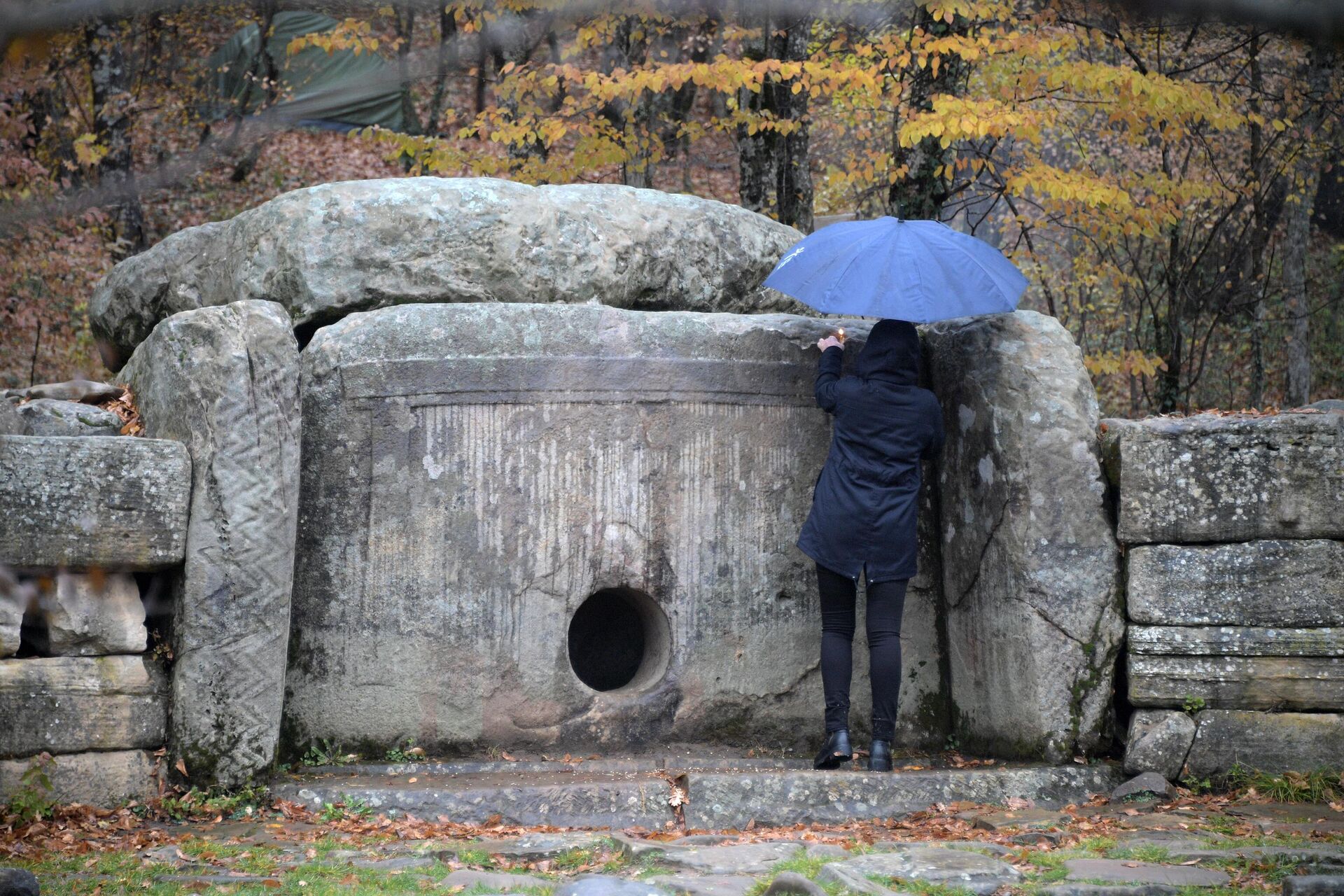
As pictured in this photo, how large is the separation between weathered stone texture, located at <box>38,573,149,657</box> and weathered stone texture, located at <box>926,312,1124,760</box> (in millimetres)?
3132

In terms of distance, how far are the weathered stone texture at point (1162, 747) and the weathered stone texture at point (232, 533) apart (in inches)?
123

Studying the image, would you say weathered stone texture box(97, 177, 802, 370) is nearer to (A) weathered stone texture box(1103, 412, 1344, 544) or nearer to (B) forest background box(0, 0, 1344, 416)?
(B) forest background box(0, 0, 1344, 416)

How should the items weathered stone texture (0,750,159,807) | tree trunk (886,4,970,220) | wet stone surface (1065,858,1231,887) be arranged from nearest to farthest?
wet stone surface (1065,858,1231,887) < weathered stone texture (0,750,159,807) < tree trunk (886,4,970,220)

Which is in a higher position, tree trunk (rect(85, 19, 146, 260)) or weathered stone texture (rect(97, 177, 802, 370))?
tree trunk (rect(85, 19, 146, 260))

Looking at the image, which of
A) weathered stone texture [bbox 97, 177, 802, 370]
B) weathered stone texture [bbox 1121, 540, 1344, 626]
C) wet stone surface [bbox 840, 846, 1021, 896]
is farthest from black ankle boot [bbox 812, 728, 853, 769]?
weathered stone texture [bbox 97, 177, 802, 370]

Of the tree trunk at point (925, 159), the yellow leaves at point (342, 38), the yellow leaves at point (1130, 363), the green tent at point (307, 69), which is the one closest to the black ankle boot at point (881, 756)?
the tree trunk at point (925, 159)

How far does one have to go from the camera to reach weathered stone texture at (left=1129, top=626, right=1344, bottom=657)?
4887 millimetres

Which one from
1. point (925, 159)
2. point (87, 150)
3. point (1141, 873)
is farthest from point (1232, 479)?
point (87, 150)

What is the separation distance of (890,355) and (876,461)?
0.41 meters

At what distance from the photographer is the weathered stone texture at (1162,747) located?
4.91m

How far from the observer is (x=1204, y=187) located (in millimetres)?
8031

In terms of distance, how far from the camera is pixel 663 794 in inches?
183

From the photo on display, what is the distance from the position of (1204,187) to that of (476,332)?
506cm

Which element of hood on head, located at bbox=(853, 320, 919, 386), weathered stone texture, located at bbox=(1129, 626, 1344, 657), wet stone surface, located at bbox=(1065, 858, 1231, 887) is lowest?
wet stone surface, located at bbox=(1065, 858, 1231, 887)
